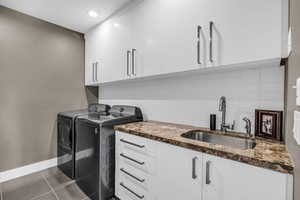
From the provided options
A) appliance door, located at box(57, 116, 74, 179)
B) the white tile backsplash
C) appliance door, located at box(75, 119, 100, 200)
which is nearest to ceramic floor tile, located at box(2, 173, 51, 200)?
appliance door, located at box(57, 116, 74, 179)

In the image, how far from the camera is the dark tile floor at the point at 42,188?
178 centimetres

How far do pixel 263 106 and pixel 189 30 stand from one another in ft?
2.93

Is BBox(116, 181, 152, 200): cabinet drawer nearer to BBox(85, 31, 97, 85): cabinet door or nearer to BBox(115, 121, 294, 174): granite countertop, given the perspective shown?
BBox(115, 121, 294, 174): granite countertop

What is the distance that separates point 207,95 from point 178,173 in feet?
2.80

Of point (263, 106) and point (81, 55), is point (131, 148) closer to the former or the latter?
point (263, 106)

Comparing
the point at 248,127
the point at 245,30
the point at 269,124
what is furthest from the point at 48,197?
the point at 245,30

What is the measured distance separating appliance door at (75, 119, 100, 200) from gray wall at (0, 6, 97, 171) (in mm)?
881

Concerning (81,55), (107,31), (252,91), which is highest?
(107,31)

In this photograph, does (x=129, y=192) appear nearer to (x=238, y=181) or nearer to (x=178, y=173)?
(x=178, y=173)

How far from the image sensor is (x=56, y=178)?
2.19 meters

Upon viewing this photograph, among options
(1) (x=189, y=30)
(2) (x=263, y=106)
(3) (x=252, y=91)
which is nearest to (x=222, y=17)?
(1) (x=189, y=30)

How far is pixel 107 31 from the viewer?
7.27ft

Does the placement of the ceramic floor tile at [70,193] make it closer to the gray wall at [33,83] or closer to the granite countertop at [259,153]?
the gray wall at [33,83]

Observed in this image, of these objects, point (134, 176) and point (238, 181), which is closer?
point (238, 181)
